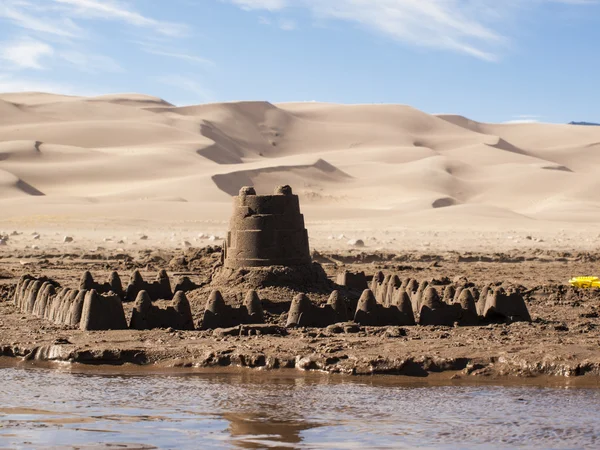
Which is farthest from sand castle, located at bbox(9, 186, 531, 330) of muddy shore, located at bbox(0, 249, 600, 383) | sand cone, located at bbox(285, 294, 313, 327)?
muddy shore, located at bbox(0, 249, 600, 383)

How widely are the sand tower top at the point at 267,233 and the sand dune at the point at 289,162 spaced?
68.8 feet

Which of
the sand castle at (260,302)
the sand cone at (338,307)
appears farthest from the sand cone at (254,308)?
the sand cone at (338,307)

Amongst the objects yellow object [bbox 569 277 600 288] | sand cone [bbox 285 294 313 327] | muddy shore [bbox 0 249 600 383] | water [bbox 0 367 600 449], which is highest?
yellow object [bbox 569 277 600 288]

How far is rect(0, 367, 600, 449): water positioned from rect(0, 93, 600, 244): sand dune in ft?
81.4

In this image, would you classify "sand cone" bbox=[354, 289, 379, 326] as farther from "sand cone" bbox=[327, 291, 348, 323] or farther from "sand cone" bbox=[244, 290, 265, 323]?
"sand cone" bbox=[244, 290, 265, 323]

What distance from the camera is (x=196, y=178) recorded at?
174 feet

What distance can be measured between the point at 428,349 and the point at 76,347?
348 cm

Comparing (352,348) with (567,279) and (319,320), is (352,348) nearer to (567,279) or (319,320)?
(319,320)

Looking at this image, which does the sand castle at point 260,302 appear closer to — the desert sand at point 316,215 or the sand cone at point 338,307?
the sand cone at point 338,307

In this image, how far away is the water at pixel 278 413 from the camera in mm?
6562

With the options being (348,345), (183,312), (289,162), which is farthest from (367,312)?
(289,162)

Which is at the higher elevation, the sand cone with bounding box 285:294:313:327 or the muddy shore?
the sand cone with bounding box 285:294:313:327

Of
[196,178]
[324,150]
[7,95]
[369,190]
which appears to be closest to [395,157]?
[324,150]

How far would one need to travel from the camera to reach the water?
6562 millimetres
